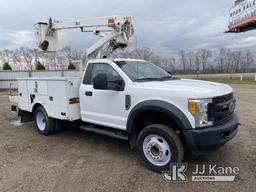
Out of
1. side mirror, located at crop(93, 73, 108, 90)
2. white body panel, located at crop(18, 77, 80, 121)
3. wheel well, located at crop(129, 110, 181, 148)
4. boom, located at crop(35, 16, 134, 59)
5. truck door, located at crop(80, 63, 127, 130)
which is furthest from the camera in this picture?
boom, located at crop(35, 16, 134, 59)

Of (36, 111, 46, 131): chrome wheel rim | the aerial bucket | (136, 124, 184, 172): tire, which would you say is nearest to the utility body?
(136, 124, 184, 172): tire

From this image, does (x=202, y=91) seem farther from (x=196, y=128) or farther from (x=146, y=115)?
(x=146, y=115)

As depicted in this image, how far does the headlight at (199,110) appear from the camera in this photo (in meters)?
3.61

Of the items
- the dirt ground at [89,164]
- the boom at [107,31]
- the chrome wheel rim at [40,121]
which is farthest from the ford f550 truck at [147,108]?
the boom at [107,31]

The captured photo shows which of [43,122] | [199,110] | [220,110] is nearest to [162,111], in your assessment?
[199,110]

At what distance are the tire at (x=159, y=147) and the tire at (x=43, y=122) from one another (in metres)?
2.93

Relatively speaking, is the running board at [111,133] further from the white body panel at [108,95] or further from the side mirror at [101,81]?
the side mirror at [101,81]

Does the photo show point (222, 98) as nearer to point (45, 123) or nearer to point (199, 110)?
point (199, 110)

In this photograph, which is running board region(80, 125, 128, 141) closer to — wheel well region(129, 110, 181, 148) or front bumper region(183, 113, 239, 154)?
wheel well region(129, 110, 181, 148)

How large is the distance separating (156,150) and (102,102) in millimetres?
1517

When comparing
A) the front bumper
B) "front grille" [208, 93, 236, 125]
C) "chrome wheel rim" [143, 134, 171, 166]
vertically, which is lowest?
"chrome wheel rim" [143, 134, 171, 166]

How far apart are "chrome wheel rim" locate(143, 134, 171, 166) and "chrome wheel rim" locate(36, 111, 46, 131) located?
11.2 ft

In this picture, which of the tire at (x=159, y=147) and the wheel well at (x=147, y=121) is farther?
the wheel well at (x=147, y=121)

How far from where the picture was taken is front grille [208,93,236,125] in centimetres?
372
